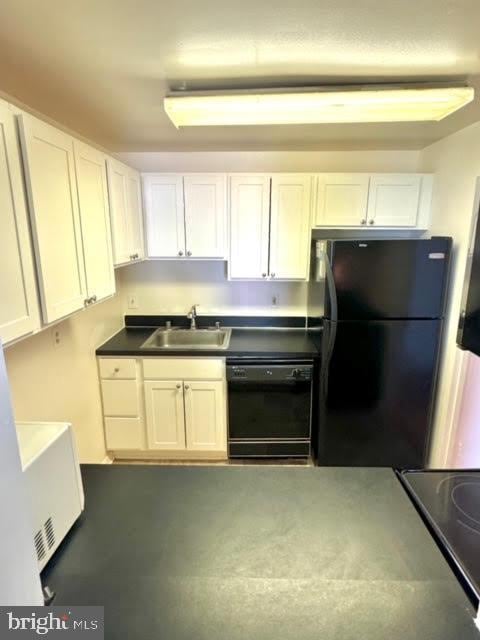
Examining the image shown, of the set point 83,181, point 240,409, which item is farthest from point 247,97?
point 240,409

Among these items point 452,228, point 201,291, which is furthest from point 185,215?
point 452,228

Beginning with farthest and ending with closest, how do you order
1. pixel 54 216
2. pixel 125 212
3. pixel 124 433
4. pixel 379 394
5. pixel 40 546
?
pixel 124 433 → pixel 379 394 → pixel 125 212 → pixel 54 216 → pixel 40 546

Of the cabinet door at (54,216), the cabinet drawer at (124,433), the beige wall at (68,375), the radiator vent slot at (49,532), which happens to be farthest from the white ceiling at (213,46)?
the cabinet drawer at (124,433)

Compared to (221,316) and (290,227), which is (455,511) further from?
Result: (221,316)

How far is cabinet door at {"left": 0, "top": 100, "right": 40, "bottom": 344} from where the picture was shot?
105 cm

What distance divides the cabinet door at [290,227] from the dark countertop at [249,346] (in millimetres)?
494

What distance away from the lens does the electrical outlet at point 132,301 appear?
9.70 ft

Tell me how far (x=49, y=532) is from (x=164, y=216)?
214 centimetres

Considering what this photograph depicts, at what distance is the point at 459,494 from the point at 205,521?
852 millimetres

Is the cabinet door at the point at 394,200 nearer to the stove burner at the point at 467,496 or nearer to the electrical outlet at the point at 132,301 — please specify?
the stove burner at the point at 467,496

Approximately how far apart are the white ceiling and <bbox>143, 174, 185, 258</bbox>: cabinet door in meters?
0.66

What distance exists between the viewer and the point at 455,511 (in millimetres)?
1046

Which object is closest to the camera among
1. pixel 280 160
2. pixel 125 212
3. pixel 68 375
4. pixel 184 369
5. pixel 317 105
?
pixel 317 105

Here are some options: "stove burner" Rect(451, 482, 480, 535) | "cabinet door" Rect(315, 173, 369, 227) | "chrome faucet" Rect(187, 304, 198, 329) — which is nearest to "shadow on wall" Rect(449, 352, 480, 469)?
"stove burner" Rect(451, 482, 480, 535)
